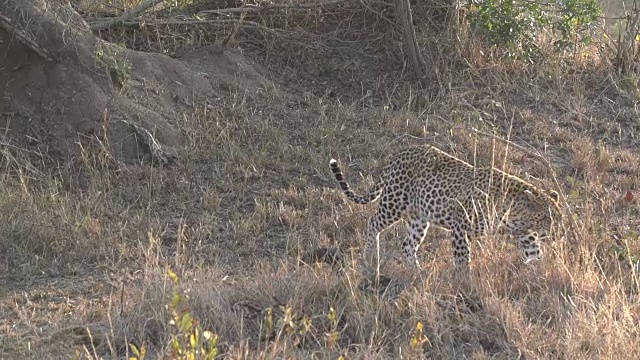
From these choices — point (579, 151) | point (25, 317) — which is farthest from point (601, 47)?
point (25, 317)

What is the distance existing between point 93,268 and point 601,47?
6.93 metres

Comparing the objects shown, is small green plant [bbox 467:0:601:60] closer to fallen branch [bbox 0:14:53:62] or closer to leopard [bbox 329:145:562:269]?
leopard [bbox 329:145:562:269]

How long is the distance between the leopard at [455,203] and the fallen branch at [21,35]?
2924 millimetres

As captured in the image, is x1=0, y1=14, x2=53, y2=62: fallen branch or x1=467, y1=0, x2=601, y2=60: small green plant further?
x1=467, y1=0, x2=601, y2=60: small green plant

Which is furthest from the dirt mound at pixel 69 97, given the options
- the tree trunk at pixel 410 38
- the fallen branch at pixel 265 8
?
the tree trunk at pixel 410 38

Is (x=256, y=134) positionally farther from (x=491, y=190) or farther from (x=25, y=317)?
(x=25, y=317)

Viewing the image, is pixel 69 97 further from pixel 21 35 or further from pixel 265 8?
pixel 265 8

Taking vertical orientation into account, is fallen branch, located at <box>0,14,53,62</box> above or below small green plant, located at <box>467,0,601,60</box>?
above

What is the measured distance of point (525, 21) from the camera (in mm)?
11133

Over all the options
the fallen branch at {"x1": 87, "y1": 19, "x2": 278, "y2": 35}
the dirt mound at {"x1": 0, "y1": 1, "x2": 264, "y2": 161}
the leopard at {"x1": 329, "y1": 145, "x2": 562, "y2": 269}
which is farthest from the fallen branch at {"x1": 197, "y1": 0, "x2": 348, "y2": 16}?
the leopard at {"x1": 329, "y1": 145, "x2": 562, "y2": 269}

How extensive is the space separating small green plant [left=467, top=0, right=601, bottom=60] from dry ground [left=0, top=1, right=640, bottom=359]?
238 millimetres

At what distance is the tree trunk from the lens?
35.2 ft

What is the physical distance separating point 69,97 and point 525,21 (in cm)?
484

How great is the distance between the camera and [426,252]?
7.90 metres
